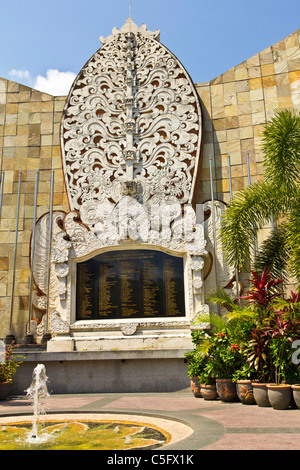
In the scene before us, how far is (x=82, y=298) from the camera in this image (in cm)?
1223

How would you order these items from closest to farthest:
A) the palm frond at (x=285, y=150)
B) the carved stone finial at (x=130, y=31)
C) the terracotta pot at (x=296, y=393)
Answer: the terracotta pot at (x=296, y=393) < the palm frond at (x=285, y=150) < the carved stone finial at (x=130, y=31)

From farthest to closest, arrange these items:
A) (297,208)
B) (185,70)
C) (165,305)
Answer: (185,70) → (165,305) → (297,208)

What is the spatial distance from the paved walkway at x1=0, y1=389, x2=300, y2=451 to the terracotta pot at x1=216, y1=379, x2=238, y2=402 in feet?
0.55

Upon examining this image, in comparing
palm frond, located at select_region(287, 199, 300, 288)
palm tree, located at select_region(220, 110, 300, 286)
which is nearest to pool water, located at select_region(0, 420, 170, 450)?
palm frond, located at select_region(287, 199, 300, 288)

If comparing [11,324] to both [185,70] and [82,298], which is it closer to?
[82,298]

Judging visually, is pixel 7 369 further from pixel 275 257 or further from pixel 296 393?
pixel 275 257

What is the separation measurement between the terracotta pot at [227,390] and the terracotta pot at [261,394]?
83cm

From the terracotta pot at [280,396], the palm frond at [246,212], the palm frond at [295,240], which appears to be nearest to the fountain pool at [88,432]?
the terracotta pot at [280,396]

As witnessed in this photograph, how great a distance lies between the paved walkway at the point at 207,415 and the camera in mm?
4391

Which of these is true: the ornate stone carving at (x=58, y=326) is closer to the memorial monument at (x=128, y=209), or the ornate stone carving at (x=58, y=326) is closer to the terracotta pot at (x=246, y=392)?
the memorial monument at (x=128, y=209)

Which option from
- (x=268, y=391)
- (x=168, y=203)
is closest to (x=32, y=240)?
(x=168, y=203)

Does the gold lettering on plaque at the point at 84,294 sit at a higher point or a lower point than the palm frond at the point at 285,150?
lower
